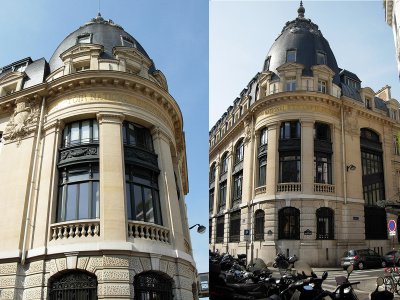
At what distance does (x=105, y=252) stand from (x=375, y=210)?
849cm

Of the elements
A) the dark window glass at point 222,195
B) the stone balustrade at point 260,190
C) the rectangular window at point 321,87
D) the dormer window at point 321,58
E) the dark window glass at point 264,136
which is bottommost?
the dark window glass at point 222,195

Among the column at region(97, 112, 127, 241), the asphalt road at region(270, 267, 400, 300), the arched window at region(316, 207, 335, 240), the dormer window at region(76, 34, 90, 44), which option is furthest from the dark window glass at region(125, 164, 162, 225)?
the dormer window at region(76, 34, 90, 44)

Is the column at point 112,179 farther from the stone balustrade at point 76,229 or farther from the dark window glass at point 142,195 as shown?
the dark window glass at point 142,195

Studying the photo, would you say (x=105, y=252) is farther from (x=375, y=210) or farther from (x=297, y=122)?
(x=375, y=210)

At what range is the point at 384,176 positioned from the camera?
15.1 metres

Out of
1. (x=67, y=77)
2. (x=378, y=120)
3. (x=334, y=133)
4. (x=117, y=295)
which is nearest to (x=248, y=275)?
(x=334, y=133)

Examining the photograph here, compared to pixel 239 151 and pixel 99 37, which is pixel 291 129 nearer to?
pixel 239 151

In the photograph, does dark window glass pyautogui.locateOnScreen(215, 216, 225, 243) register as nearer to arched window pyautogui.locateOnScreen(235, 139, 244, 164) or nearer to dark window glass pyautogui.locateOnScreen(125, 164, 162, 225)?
arched window pyautogui.locateOnScreen(235, 139, 244, 164)

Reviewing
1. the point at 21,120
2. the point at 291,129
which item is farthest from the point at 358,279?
the point at 21,120

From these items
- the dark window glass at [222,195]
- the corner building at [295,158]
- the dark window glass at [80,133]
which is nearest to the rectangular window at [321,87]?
the corner building at [295,158]

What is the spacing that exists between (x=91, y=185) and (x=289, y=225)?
7.42 metres

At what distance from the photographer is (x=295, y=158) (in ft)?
30.7

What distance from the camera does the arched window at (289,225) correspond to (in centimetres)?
840

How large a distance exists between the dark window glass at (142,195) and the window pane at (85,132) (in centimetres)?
181
